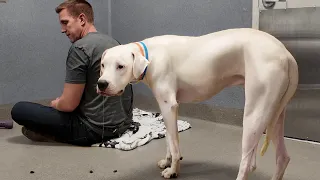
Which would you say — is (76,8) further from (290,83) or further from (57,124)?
(290,83)

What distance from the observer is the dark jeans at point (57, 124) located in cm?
231

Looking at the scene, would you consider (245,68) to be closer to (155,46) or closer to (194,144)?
(155,46)

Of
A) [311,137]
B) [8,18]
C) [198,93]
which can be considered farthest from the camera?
[8,18]

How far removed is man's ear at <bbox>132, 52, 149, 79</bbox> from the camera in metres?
1.64

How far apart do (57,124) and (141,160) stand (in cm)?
54

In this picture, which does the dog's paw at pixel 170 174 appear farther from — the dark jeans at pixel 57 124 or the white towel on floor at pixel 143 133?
the dark jeans at pixel 57 124

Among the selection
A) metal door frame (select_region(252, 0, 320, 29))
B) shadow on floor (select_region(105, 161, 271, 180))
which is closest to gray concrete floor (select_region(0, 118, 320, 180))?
shadow on floor (select_region(105, 161, 271, 180))

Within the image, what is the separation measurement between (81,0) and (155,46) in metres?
0.84

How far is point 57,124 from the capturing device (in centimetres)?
231

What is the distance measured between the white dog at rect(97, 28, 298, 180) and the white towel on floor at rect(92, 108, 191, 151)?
540 millimetres

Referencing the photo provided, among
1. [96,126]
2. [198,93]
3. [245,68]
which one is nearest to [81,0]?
[96,126]

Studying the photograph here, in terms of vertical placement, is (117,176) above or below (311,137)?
above

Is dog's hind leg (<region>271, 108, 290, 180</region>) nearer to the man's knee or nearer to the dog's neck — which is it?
the dog's neck

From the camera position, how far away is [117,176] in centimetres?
188
